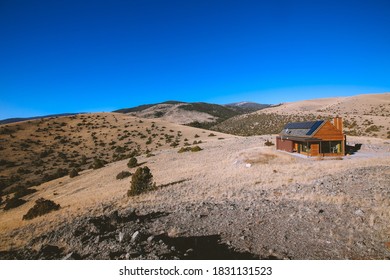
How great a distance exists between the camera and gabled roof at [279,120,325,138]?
27.3m

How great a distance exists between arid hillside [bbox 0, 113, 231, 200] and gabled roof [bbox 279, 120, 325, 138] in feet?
69.7

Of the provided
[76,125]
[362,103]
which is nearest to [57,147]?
[76,125]

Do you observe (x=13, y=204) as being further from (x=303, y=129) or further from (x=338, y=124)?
(x=338, y=124)

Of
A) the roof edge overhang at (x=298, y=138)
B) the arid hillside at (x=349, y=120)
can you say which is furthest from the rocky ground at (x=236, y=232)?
the arid hillside at (x=349, y=120)

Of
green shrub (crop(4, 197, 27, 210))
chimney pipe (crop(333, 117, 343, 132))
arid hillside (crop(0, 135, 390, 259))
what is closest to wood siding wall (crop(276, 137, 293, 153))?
chimney pipe (crop(333, 117, 343, 132))

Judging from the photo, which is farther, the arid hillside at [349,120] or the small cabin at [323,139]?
the arid hillside at [349,120]

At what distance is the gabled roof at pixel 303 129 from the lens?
27297 mm

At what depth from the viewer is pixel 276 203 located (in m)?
10.5

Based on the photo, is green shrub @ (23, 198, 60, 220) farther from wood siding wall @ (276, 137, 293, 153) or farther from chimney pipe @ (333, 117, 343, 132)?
chimney pipe @ (333, 117, 343, 132)

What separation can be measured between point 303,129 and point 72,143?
54025 mm

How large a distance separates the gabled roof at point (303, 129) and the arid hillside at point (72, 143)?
2124cm

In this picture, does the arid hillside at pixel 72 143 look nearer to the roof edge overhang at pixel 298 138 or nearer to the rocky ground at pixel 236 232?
the roof edge overhang at pixel 298 138

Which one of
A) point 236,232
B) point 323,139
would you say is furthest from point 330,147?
point 236,232
